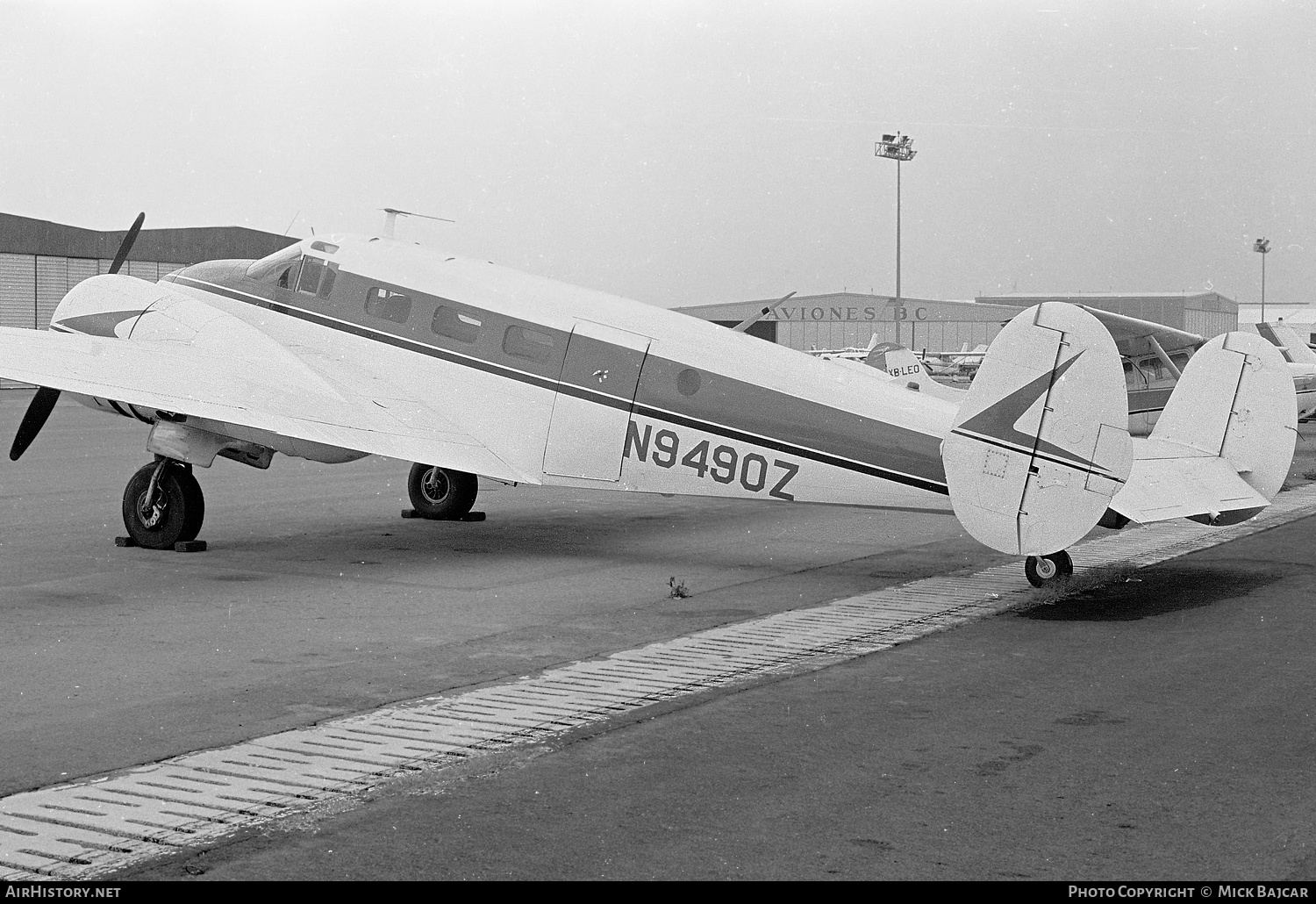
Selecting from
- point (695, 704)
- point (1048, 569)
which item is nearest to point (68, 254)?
point (1048, 569)

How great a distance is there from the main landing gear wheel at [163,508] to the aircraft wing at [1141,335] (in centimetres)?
1747

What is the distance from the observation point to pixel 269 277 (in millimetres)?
15273

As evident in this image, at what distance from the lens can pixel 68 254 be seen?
6750 cm

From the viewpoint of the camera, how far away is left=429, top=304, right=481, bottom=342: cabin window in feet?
46.6

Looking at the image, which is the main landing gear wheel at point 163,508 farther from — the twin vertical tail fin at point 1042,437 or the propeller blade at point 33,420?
the twin vertical tail fin at point 1042,437

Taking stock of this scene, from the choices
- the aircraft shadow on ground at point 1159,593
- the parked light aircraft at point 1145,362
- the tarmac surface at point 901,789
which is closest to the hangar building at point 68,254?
the parked light aircraft at point 1145,362

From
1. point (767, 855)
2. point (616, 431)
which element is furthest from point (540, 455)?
point (767, 855)

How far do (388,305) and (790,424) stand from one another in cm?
480

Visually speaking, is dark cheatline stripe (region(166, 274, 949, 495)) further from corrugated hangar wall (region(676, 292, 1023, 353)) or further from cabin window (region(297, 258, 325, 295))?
corrugated hangar wall (region(676, 292, 1023, 353))

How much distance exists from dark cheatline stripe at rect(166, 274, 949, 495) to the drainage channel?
3.84 ft

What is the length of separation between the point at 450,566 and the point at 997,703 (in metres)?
6.78
